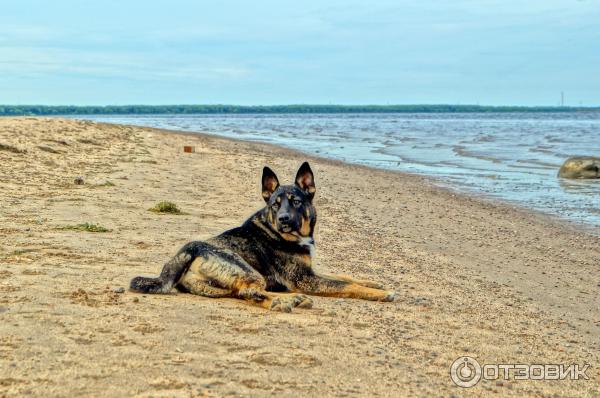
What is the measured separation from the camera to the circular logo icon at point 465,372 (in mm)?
5810

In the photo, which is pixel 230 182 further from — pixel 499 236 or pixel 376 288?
pixel 376 288

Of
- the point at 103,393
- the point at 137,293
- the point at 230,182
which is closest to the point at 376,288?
the point at 137,293

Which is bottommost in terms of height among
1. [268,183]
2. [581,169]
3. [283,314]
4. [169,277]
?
[581,169]

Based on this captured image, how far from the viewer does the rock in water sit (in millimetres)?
26625

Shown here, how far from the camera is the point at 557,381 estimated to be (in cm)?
609

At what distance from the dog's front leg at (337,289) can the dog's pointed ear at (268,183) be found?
1051 millimetres

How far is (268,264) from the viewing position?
8391 millimetres

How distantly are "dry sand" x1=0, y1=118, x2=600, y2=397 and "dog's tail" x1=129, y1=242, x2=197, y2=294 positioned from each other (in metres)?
0.16

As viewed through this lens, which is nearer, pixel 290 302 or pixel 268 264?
pixel 290 302

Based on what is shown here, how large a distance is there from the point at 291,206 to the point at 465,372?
313 centimetres

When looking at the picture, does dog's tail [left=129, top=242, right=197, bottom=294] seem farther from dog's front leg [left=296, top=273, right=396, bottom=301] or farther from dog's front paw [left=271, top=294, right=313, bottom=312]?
dog's front leg [left=296, top=273, right=396, bottom=301]

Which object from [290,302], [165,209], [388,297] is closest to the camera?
[290,302]

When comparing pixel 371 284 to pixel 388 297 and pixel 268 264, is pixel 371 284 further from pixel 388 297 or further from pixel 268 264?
pixel 268 264

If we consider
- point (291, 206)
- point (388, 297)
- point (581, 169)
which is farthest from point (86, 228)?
point (581, 169)
